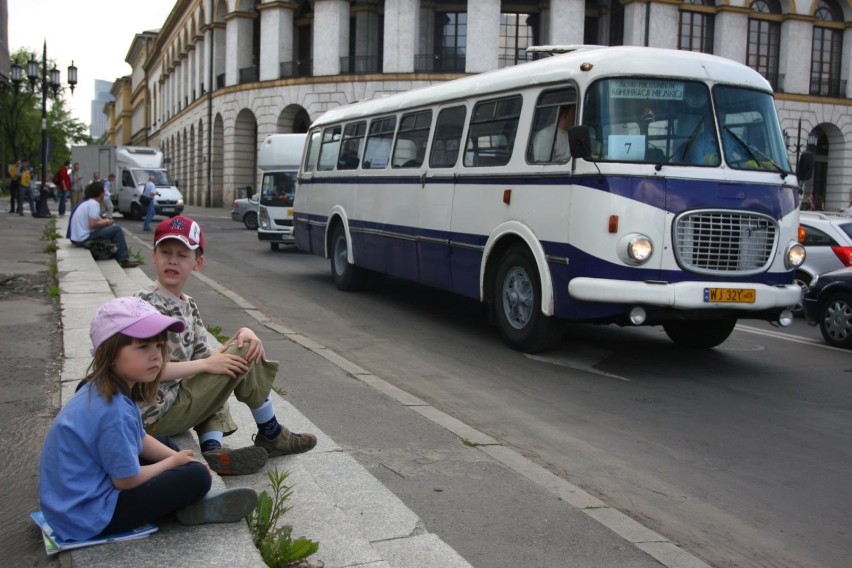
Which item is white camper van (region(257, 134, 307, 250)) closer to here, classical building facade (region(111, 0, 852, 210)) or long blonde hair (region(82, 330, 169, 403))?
long blonde hair (region(82, 330, 169, 403))

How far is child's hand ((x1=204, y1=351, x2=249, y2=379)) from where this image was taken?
4488 millimetres

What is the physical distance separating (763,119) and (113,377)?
25.6 ft

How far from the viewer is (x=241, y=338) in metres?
4.65

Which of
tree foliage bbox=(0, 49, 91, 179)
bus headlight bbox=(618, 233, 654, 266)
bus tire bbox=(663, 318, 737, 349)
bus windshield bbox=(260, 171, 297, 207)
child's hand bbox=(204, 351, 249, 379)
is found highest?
tree foliage bbox=(0, 49, 91, 179)

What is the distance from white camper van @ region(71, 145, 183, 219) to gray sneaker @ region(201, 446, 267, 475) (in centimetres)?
3347

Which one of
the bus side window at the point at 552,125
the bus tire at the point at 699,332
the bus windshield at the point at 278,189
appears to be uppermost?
the bus side window at the point at 552,125

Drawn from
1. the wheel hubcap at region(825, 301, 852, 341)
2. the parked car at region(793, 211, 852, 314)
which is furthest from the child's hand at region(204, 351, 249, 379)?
the parked car at region(793, 211, 852, 314)

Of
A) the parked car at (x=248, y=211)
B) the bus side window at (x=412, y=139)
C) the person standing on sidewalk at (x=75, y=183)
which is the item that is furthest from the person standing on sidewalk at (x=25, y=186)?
the bus side window at (x=412, y=139)

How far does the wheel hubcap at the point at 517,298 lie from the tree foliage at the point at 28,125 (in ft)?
214

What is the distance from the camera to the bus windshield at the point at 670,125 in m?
8.68

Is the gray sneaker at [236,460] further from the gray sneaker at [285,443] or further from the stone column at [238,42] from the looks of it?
the stone column at [238,42]

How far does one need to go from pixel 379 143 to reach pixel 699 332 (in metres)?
5.52

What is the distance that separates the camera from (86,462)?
347 centimetres

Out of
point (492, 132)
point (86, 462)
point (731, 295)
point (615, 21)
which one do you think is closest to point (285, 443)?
point (86, 462)
